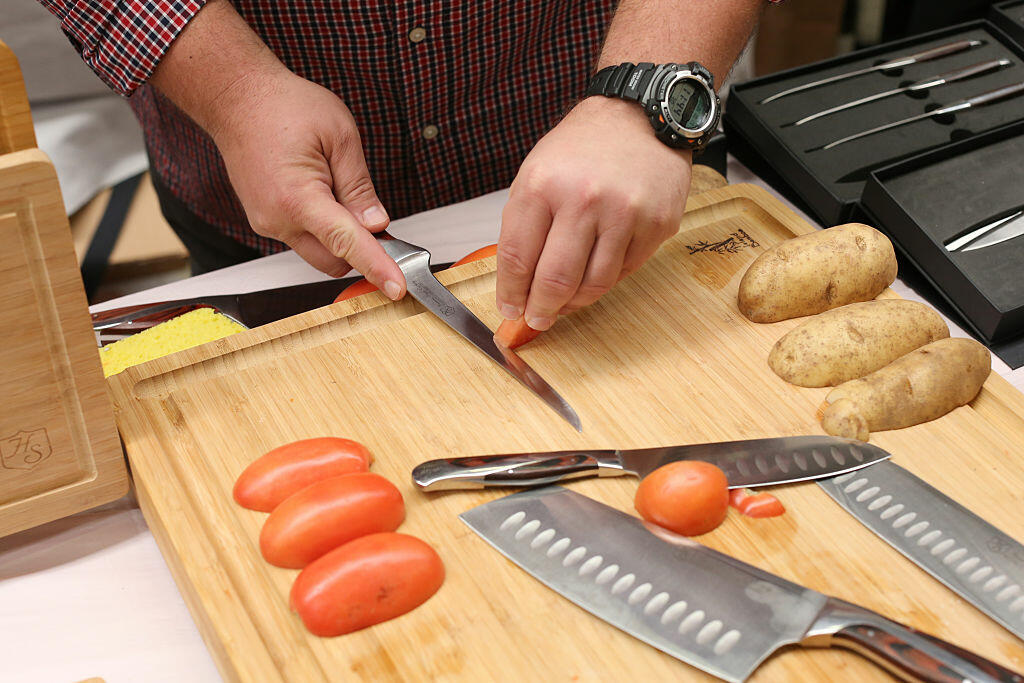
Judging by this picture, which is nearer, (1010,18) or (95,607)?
(95,607)

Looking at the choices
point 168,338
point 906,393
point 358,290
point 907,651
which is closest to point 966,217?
point 906,393

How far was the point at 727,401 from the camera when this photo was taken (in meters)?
1.15

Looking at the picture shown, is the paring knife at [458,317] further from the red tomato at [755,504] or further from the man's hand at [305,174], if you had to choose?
the red tomato at [755,504]

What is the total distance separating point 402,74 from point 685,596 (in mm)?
1026

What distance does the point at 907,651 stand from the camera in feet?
2.69

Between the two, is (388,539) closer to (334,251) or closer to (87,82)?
(334,251)

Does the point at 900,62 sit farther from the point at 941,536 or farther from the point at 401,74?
the point at 941,536

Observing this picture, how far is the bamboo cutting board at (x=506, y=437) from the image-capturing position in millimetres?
885

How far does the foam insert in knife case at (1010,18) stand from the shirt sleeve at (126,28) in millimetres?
1528

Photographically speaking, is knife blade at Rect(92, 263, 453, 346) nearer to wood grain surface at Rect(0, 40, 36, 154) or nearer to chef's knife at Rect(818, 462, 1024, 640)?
wood grain surface at Rect(0, 40, 36, 154)

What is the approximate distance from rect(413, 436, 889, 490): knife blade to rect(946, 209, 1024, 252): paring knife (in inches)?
19.2

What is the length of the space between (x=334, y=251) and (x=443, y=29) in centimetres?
48

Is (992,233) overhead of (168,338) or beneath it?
overhead

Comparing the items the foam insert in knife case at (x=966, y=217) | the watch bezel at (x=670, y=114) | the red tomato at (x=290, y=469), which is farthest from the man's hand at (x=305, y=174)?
the foam insert in knife case at (x=966, y=217)
